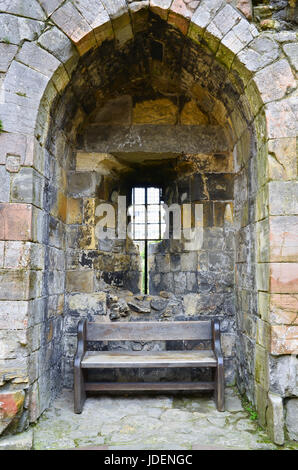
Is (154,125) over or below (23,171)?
over

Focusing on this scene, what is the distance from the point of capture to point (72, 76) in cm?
349

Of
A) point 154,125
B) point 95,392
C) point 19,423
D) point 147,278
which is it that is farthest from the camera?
point 147,278

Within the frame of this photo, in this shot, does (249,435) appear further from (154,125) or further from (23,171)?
(154,125)

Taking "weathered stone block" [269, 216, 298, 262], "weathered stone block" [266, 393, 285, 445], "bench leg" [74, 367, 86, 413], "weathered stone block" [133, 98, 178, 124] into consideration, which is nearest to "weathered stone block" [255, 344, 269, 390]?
→ "weathered stone block" [266, 393, 285, 445]

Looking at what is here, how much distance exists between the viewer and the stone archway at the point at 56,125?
2.96m

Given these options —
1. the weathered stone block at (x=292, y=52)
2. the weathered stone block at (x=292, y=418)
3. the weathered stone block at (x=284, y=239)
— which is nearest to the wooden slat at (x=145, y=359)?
the weathered stone block at (x=292, y=418)

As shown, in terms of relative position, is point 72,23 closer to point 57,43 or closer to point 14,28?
point 57,43

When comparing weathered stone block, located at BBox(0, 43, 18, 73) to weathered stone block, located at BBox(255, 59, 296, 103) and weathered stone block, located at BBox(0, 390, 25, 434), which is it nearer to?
weathered stone block, located at BBox(255, 59, 296, 103)

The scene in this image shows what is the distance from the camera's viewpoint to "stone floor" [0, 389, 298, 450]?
2785 millimetres

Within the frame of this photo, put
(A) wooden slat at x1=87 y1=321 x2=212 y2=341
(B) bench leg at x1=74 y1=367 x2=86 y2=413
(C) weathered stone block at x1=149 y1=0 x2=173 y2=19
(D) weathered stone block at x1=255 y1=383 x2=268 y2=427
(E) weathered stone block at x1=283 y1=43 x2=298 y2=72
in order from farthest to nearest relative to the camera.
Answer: (A) wooden slat at x1=87 y1=321 x2=212 y2=341 → (B) bench leg at x1=74 y1=367 x2=86 y2=413 → (C) weathered stone block at x1=149 y1=0 x2=173 y2=19 → (E) weathered stone block at x1=283 y1=43 x2=298 y2=72 → (D) weathered stone block at x1=255 y1=383 x2=268 y2=427

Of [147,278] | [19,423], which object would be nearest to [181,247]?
[147,278]

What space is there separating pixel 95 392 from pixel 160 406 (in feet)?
2.40

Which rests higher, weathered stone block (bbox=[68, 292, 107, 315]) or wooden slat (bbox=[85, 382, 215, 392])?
weathered stone block (bbox=[68, 292, 107, 315])

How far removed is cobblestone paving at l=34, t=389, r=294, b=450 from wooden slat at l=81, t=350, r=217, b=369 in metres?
0.42
